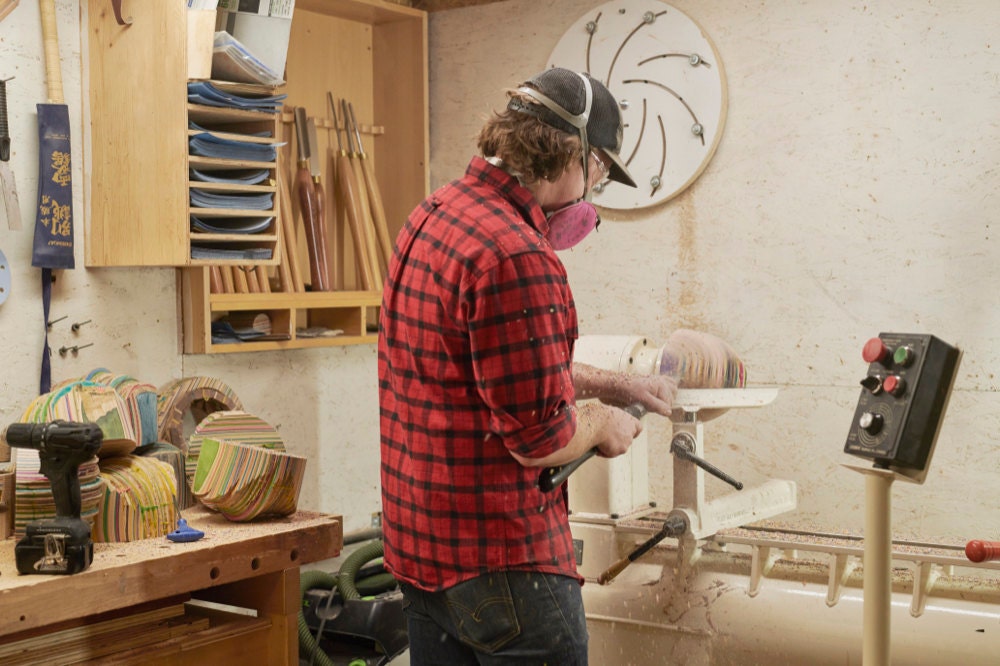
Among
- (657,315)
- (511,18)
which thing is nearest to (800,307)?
(657,315)

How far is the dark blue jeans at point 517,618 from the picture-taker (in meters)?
1.61

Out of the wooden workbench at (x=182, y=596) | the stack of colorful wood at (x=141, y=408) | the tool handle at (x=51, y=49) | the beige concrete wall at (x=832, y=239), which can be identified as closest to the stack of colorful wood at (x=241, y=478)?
the wooden workbench at (x=182, y=596)

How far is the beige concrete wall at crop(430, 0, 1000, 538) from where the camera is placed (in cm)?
297

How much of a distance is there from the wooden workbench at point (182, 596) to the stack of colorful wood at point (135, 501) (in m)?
0.04

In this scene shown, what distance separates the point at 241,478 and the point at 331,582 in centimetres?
110

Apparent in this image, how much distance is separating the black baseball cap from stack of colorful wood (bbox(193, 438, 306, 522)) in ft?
3.21

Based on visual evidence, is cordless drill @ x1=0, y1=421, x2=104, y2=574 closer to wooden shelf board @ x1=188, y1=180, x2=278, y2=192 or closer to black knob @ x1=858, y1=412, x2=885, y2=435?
wooden shelf board @ x1=188, y1=180, x2=278, y2=192

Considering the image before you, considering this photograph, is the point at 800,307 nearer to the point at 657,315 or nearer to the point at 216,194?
the point at 657,315

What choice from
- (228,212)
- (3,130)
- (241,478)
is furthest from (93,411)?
(3,130)

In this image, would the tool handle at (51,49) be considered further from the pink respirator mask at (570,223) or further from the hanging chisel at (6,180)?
the pink respirator mask at (570,223)

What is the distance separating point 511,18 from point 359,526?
1.90 m

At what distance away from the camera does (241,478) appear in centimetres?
224

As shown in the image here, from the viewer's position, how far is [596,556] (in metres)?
2.53

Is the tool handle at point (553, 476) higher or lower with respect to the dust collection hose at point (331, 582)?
higher
